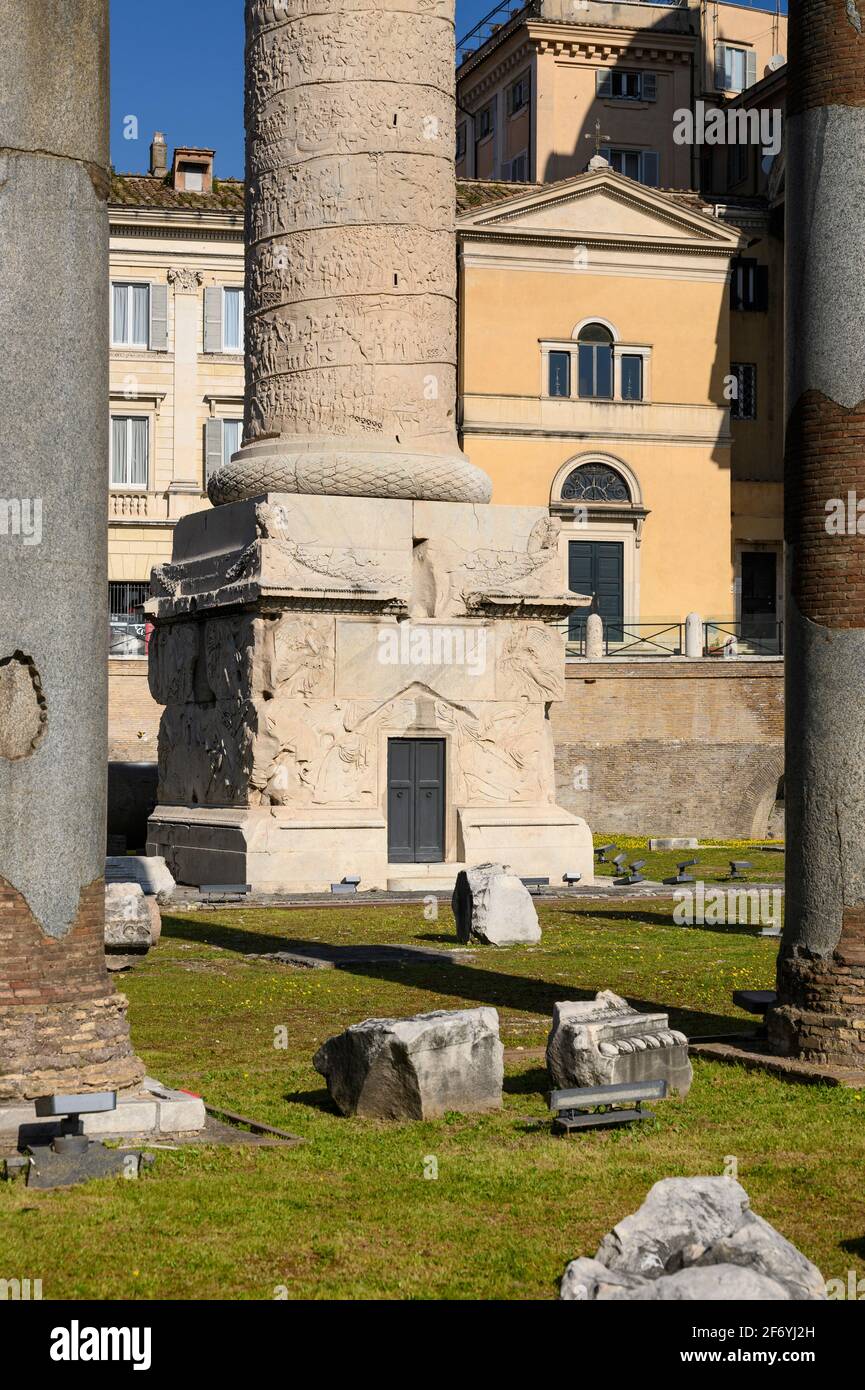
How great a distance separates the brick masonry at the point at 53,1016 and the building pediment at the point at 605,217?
107ft

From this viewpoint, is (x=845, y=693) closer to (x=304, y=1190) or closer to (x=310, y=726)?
(x=304, y=1190)

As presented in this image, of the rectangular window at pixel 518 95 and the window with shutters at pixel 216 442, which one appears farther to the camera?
the rectangular window at pixel 518 95

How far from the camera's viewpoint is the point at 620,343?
40.7 m

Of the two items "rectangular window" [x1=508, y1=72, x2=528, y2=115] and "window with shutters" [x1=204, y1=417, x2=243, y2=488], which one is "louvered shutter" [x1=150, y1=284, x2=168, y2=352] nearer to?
"window with shutters" [x1=204, y1=417, x2=243, y2=488]

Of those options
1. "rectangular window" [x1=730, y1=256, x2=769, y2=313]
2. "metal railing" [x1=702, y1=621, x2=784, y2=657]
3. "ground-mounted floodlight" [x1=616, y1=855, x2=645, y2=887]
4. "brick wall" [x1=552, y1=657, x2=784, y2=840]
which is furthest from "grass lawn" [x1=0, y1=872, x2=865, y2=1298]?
"rectangular window" [x1=730, y1=256, x2=769, y2=313]

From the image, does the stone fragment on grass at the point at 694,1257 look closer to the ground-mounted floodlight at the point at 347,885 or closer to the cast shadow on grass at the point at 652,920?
the cast shadow on grass at the point at 652,920

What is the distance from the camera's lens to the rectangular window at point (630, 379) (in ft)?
134

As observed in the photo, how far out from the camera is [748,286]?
42625 millimetres

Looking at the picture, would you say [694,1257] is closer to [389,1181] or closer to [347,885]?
[389,1181]

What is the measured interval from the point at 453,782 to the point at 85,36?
40.4 ft

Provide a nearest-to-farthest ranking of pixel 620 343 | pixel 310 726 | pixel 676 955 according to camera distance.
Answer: pixel 676 955 → pixel 310 726 → pixel 620 343

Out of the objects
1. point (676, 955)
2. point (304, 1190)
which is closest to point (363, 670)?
point (676, 955)

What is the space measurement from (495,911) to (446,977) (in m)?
2.30

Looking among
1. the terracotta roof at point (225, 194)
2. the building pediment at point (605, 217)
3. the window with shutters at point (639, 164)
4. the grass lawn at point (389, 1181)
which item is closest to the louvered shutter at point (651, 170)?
the window with shutters at point (639, 164)
